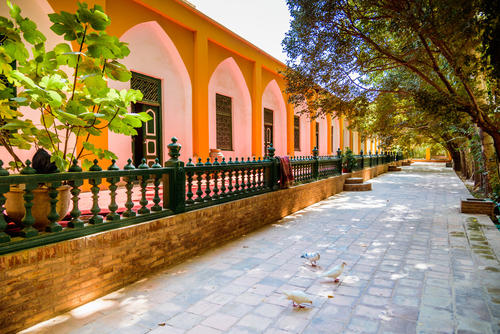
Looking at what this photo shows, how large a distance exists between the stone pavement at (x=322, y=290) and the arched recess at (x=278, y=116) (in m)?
11.3

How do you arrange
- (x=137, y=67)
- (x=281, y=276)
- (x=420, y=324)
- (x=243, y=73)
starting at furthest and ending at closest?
(x=243, y=73) → (x=137, y=67) → (x=281, y=276) → (x=420, y=324)

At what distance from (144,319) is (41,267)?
100 centimetres

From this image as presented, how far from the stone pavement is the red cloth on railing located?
162 centimetres

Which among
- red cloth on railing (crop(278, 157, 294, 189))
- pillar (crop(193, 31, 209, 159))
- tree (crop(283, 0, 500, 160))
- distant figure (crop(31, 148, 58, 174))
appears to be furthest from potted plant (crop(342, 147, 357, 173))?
distant figure (crop(31, 148, 58, 174))

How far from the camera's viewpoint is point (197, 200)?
4891mm

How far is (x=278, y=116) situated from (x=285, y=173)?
1023 centimetres

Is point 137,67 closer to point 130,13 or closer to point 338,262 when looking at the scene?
point 130,13

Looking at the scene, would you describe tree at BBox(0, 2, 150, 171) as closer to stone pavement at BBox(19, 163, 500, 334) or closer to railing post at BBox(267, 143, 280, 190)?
stone pavement at BBox(19, 163, 500, 334)

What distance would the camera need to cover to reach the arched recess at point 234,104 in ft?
39.6

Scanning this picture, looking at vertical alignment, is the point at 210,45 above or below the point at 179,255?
above

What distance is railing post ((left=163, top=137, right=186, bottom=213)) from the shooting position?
172 inches

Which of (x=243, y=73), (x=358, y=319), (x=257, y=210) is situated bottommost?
(x=358, y=319)

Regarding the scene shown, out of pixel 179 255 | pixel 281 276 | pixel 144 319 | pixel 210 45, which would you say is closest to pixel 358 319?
pixel 281 276

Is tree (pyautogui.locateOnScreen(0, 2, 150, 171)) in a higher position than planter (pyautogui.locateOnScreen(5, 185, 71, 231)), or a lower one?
higher
